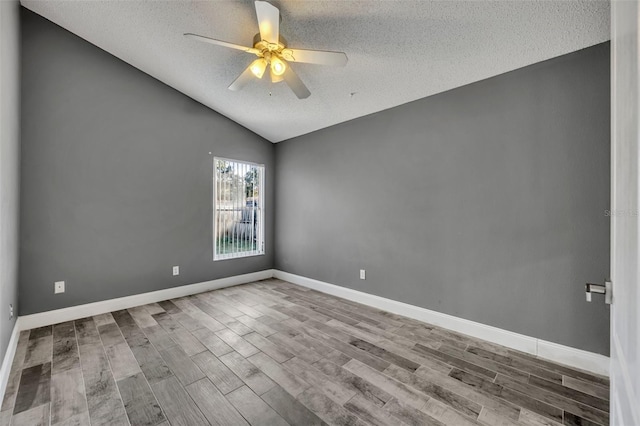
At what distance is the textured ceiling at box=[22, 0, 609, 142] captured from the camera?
1.95 meters

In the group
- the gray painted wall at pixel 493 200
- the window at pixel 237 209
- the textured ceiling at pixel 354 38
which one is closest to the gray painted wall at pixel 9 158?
the textured ceiling at pixel 354 38

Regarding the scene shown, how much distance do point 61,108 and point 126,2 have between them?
145cm

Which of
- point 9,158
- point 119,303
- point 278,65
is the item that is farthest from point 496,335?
point 9,158

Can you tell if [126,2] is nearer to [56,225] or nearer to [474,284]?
[56,225]

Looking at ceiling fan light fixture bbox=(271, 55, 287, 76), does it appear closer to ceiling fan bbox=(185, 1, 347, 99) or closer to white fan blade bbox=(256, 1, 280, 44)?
ceiling fan bbox=(185, 1, 347, 99)

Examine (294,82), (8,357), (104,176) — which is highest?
(294,82)

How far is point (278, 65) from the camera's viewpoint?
2160mm

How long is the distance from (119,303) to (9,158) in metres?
1.92

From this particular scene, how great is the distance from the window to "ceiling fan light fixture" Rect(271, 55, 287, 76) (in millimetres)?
2422

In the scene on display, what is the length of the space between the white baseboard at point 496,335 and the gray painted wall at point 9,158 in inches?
131

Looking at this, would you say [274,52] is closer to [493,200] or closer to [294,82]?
[294,82]

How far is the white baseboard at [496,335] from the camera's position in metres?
2.12

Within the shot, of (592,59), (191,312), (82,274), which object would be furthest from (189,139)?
(592,59)

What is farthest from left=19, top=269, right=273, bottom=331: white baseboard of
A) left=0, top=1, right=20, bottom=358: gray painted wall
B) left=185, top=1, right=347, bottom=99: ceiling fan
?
left=185, top=1, right=347, bottom=99: ceiling fan
